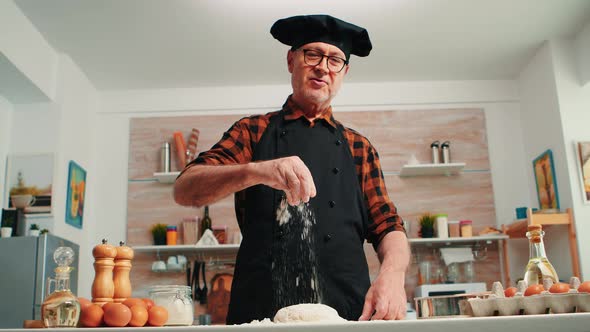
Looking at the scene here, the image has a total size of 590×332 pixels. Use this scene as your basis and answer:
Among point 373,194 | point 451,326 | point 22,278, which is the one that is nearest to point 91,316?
point 451,326

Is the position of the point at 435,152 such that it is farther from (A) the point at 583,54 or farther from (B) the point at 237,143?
(B) the point at 237,143

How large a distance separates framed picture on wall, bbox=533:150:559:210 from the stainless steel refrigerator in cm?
360

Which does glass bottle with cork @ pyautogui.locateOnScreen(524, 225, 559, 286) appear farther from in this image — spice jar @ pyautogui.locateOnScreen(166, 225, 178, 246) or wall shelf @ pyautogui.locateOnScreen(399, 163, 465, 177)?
spice jar @ pyautogui.locateOnScreen(166, 225, 178, 246)

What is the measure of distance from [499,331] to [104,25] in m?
4.08

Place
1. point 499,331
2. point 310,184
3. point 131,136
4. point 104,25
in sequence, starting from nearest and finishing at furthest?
point 499,331
point 310,184
point 104,25
point 131,136

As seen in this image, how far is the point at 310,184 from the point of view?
4.07 feet

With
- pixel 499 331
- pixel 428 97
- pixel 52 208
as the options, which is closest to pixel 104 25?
pixel 52 208

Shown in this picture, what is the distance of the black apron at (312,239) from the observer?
1.68 meters

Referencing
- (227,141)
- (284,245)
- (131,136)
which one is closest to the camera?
(284,245)

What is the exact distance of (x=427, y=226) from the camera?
16.7 feet

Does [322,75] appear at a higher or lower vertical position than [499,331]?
higher

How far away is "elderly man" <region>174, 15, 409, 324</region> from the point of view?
5.20 ft

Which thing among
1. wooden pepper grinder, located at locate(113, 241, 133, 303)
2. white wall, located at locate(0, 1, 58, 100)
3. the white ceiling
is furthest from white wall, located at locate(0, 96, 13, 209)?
wooden pepper grinder, located at locate(113, 241, 133, 303)

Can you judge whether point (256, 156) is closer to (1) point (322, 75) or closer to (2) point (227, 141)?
(2) point (227, 141)
